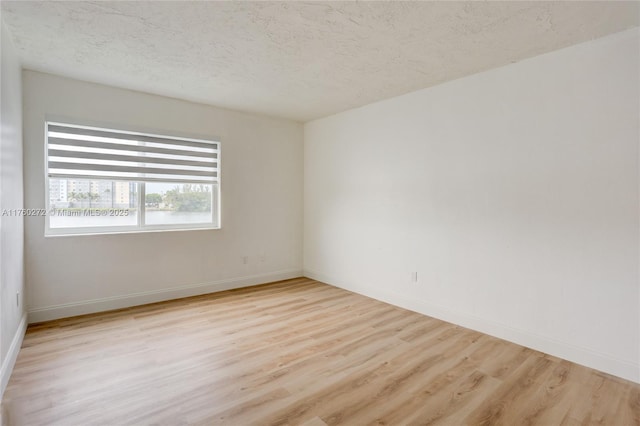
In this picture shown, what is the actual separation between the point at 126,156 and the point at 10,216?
1.58 meters

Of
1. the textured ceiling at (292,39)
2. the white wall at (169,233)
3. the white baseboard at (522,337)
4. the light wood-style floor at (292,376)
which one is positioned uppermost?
the textured ceiling at (292,39)

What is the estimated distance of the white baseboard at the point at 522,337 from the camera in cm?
251

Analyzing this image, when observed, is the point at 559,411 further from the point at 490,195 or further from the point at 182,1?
the point at 182,1

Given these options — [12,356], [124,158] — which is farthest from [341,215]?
[12,356]

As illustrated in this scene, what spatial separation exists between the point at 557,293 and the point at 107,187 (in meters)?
4.79

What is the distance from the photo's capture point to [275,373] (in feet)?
8.14

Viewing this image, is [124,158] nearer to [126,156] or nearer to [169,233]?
[126,156]

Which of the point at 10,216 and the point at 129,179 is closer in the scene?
the point at 10,216

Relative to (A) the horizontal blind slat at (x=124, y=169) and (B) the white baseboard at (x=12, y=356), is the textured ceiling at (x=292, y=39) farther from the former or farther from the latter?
(B) the white baseboard at (x=12, y=356)

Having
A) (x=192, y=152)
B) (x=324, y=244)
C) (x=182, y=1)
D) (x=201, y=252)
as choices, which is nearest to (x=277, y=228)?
(x=324, y=244)

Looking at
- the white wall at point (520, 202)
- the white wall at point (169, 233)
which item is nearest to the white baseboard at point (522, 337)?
the white wall at point (520, 202)

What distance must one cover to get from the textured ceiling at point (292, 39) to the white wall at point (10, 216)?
1.08 ft

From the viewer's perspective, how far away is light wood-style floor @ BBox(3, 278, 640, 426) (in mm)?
2012

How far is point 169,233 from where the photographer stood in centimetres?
424
